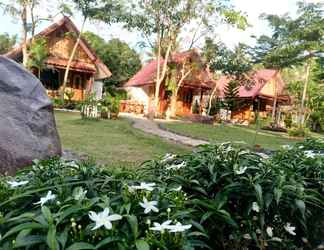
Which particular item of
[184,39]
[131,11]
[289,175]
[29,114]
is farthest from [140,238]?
[184,39]

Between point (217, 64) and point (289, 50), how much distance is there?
489cm

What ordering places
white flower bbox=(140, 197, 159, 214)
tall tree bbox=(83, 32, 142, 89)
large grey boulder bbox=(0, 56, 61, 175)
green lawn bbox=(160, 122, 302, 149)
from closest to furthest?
white flower bbox=(140, 197, 159, 214)
large grey boulder bbox=(0, 56, 61, 175)
green lawn bbox=(160, 122, 302, 149)
tall tree bbox=(83, 32, 142, 89)

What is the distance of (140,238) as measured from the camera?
4.04 feet

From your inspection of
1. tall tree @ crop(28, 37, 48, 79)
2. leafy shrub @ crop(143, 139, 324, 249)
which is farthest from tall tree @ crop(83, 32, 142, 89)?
leafy shrub @ crop(143, 139, 324, 249)

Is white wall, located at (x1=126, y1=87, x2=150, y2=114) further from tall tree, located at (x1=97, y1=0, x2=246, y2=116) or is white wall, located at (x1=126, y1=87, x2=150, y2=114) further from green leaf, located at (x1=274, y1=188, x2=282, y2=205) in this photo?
green leaf, located at (x1=274, y1=188, x2=282, y2=205)

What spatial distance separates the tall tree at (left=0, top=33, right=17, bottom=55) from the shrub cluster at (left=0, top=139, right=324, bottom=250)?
3622 cm

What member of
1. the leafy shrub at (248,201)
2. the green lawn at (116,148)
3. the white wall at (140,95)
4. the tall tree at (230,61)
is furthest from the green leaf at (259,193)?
the white wall at (140,95)

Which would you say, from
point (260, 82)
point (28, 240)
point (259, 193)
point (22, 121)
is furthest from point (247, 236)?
point (260, 82)

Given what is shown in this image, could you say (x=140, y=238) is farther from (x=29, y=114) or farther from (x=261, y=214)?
(x=29, y=114)

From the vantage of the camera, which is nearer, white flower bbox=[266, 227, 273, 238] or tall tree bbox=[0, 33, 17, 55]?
white flower bbox=[266, 227, 273, 238]

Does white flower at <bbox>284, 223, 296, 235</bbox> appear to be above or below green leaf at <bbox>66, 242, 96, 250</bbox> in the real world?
below

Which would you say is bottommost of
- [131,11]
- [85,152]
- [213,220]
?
[85,152]

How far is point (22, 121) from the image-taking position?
4.09 m

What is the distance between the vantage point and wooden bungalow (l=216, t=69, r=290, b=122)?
88.6ft
